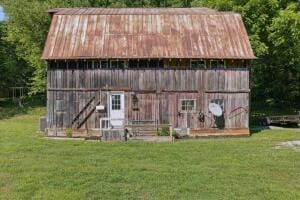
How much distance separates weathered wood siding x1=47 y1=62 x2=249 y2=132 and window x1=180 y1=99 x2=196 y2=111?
0.65 feet

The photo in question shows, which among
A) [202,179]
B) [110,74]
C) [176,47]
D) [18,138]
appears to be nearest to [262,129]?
[176,47]

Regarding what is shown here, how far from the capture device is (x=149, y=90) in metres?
27.8

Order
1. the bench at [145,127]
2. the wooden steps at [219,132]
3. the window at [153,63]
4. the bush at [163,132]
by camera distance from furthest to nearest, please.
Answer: the window at [153,63] < the wooden steps at [219,132] < the bench at [145,127] < the bush at [163,132]

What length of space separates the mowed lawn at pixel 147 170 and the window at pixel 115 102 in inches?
175

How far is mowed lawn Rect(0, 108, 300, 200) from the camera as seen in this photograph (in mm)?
13594

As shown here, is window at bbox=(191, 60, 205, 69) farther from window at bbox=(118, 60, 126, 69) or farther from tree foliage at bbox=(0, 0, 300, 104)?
tree foliage at bbox=(0, 0, 300, 104)

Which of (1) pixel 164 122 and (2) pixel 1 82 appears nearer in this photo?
(1) pixel 164 122

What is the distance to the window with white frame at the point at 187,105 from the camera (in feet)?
91.6

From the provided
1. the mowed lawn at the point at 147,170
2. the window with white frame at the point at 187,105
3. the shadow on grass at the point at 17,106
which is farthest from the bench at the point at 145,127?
the shadow on grass at the point at 17,106

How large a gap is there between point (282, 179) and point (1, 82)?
44.6 meters

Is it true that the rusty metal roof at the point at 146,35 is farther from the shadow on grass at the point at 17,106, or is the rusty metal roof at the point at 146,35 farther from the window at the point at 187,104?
the shadow on grass at the point at 17,106

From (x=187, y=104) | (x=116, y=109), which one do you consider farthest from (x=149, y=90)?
(x=187, y=104)

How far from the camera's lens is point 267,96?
44438 millimetres

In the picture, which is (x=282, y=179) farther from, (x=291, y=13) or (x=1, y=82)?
(x=1, y=82)
